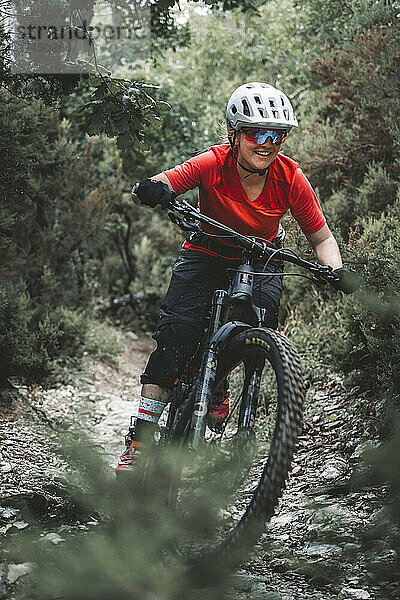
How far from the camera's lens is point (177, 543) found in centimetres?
144

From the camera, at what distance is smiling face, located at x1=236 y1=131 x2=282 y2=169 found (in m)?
3.02

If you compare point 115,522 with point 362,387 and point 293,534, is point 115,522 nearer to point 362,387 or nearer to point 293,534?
point 293,534

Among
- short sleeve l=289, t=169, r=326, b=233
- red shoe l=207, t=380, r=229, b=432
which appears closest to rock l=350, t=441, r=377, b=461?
red shoe l=207, t=380, r=229, b=432

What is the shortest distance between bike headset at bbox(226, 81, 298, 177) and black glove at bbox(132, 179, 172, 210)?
1.77 ft

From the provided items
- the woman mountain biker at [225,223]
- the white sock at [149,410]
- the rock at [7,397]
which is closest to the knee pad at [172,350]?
the woman mountain biker at [225,223]

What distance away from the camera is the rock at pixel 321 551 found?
225cm

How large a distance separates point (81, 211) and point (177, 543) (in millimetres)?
6702

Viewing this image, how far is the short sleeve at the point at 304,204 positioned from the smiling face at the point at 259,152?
265 millimetres

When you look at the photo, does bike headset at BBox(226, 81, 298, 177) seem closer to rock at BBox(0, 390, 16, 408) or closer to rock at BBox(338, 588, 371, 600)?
rock at BBox(338, 588, 371, 600)

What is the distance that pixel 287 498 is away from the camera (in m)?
3.59

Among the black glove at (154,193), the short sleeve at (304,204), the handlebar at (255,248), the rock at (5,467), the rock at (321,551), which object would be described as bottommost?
the rock at (321,551)

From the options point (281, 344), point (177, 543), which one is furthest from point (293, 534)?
point (177, 543)

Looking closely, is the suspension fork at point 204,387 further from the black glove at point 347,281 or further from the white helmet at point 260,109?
the white helmet at point 260,109

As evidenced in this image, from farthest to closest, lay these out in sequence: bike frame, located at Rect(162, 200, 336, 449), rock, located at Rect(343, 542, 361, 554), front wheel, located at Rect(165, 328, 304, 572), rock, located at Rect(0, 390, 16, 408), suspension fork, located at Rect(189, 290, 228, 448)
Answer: rock, located at Rect(0, 390, 16, 408)
bike frame, located at Rect(162, 200, 336, 449)
suspension fork, located at Rect(189, 290, 228, 448)
rock, located at Rect(343, 542, 361, 554)
front wheel, located at Rect(165, 328, 304, 572)
